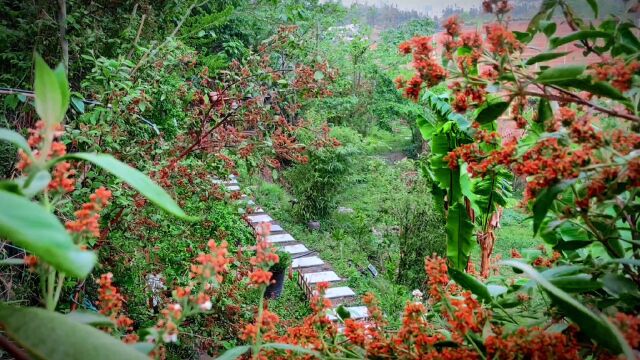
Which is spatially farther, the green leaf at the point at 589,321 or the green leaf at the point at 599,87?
the green leaf at the point at 599,87

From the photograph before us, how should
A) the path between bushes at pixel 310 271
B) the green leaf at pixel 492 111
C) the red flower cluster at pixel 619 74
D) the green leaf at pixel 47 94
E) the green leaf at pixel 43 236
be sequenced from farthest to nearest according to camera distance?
the path between bushes at pixel 310 271 < the green leaf at pixel 492 111 < the red flower cluster at pixel 619 74 < the green leaf at pixel 47 94 < the green leaf at pixel 43 236

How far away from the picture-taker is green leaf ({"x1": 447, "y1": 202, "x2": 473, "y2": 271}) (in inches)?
110

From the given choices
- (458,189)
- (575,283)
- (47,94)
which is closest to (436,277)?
(575,283)

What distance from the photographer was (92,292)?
1.91 metres

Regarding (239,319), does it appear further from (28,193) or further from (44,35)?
(28,193)

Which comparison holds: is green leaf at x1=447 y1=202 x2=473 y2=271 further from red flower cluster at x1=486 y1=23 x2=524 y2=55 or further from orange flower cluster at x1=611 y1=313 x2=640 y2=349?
orange flower cluster at x1=611 y1=313 x2=640 y2=349

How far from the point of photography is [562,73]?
567 mm

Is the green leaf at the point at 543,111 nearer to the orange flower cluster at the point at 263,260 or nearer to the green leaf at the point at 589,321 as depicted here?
the green leaf at the point at 589,321

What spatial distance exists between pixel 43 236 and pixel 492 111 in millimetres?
559

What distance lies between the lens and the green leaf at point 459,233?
279 cm

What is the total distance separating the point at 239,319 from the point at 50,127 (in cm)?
173

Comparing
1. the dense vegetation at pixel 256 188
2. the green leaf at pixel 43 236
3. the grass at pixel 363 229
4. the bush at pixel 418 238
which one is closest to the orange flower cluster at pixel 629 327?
the dense vegetation at pixel 256 188

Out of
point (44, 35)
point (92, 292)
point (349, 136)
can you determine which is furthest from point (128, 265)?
point (349, 136)

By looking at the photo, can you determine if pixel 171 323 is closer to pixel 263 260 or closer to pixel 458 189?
pixel 263 260
